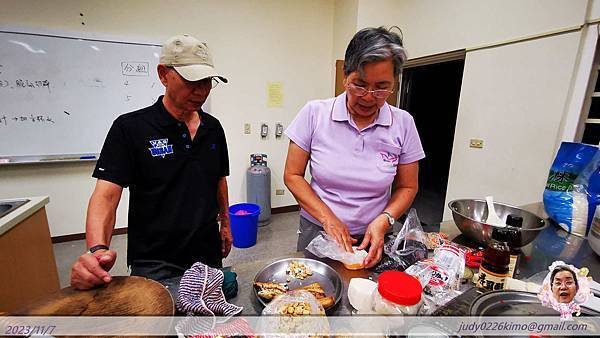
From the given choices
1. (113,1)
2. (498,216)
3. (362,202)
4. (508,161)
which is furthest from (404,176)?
(113,1)

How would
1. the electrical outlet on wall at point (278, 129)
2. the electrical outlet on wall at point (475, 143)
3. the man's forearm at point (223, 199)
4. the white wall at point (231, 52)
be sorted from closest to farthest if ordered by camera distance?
the man's forearm at point (223, 199), the electrical outlet on wall at point (475, 143), the white wall at point (231, 52), the electrical outlet on wall at point (278, 129)

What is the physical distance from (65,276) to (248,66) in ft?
9.14

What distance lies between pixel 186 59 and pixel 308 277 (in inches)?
35.0

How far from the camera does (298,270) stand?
0.82 metres

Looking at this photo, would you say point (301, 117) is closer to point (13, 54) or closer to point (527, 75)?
point (527, 75)

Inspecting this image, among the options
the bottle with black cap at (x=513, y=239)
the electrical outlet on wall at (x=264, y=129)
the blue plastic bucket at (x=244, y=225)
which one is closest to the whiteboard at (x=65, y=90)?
the electrical outlet on wall at (x=264, y=129)

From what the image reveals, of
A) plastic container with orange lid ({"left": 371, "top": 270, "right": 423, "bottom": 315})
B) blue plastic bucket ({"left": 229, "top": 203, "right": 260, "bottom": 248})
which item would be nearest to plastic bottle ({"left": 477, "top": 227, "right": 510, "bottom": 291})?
plastic container with orange lid ({"left": 371, "top": 270, "right": 423, "bottom": 315})

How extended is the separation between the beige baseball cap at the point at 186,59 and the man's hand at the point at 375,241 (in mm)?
828

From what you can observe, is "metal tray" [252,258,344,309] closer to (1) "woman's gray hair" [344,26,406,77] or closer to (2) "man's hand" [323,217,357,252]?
(2) "man's hand" [323,217,357,252]

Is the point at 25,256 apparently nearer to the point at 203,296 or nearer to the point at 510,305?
the point at 203,296

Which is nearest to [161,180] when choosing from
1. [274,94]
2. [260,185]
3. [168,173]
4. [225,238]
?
[168,173]

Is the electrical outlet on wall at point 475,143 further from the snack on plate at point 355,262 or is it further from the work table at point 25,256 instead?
the work table at point 25,256

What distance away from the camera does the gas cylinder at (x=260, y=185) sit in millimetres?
3352

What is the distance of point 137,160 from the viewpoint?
1045 millimetres
